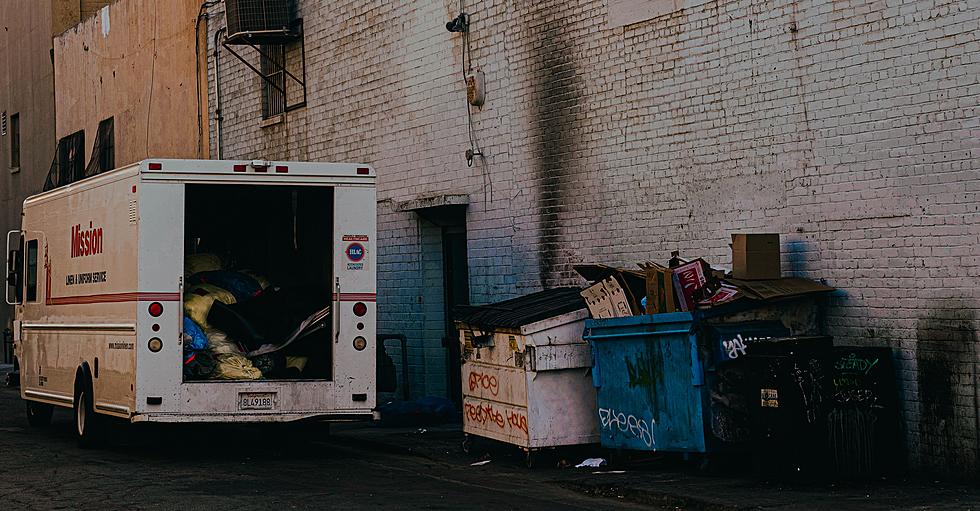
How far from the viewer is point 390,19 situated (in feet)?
59.0

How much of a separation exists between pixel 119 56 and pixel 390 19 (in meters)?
9.95

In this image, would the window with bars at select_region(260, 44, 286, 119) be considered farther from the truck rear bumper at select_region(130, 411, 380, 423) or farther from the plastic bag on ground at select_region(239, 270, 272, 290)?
the truck rear bumper at select_region(130, 411, 380, 423)

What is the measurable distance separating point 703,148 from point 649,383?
2.63 metres

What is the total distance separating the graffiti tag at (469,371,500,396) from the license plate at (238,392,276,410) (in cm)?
183

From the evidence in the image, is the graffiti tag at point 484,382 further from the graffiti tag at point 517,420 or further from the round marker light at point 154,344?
the round marker light at point 154,344

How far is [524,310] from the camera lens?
489 inches

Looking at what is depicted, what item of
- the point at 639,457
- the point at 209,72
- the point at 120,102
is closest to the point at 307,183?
the point at 639,457

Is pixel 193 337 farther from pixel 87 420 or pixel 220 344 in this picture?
pixel 87 420

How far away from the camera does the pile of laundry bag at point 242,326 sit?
42.4 ft

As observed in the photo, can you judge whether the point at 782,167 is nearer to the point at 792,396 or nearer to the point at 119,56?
the point at 792,396

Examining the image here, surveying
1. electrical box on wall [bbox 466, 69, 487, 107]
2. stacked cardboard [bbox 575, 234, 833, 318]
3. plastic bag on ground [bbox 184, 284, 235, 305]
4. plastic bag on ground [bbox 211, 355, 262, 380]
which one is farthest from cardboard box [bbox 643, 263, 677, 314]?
electrical box on wall [bbox 466, 69, 487, 107]

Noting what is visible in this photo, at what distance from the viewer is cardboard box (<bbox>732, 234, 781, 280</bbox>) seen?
1125 centimetres

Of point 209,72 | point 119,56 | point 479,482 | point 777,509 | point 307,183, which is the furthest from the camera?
point 119,56

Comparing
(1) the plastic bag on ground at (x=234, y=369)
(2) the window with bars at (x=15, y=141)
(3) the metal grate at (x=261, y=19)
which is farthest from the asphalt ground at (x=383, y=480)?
(2) the window with bars at (x=15, y=141)
